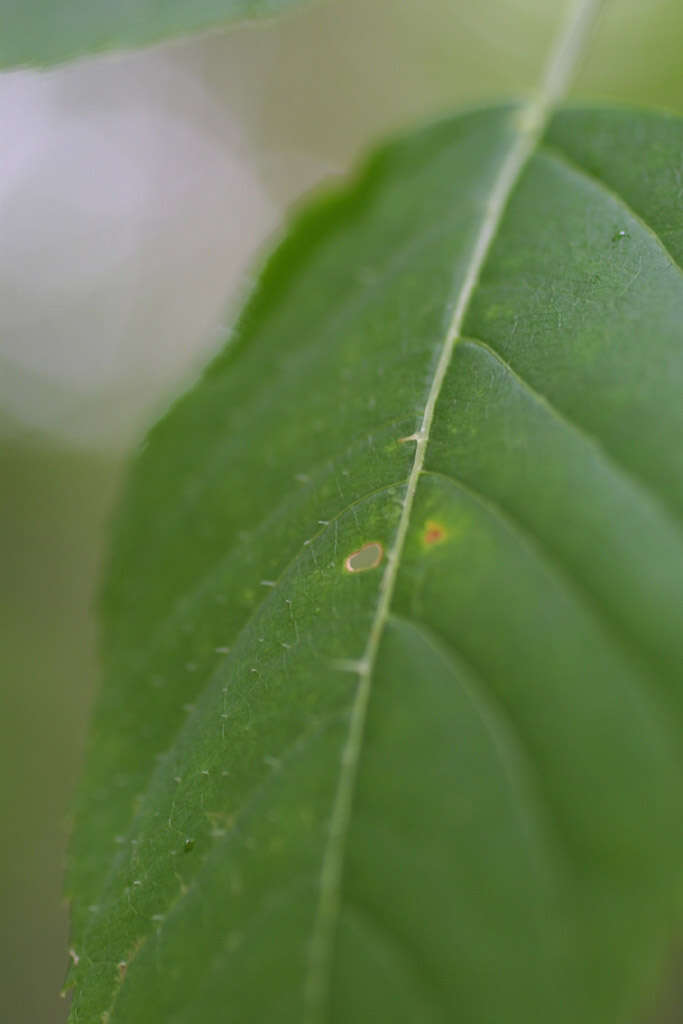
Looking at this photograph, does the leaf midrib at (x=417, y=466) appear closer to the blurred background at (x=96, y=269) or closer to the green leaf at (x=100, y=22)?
the green leaf at (x=100, y=22)

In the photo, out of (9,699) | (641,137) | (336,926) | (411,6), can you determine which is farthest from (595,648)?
(9,699)

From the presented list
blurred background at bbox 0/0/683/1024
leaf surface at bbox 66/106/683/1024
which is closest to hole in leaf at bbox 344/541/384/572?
leaf surface at bbox 66/106/683/1024

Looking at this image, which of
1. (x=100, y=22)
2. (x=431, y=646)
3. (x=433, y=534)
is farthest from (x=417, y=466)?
(x=100, y=22)

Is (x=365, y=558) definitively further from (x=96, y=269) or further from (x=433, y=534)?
(x=96, y=269)

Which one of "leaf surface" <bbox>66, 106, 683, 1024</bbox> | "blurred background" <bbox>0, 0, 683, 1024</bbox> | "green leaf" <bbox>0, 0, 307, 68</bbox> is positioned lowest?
"leaf surface" <bbox>66, 106, 683, 1024</bbox>

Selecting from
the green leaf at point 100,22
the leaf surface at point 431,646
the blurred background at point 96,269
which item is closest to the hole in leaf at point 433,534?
the leaf surface at point 431,646

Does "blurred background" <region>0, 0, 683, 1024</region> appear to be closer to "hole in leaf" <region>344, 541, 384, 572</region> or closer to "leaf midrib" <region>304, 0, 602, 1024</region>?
"leaf midrib" <region>304, 0, 602, 1024</region>
